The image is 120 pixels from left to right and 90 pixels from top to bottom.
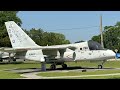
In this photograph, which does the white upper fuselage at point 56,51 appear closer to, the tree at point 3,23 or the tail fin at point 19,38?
the tail fin at point 19,38

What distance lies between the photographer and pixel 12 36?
3588 cm

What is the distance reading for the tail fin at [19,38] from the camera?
34.8 meters

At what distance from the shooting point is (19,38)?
35.2 m

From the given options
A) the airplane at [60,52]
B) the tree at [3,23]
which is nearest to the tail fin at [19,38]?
the airplane at [60,52]

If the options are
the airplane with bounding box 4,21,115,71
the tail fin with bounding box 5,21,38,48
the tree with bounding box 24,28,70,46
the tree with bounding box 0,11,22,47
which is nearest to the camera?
the airplane with bounding box 4,21,115,71

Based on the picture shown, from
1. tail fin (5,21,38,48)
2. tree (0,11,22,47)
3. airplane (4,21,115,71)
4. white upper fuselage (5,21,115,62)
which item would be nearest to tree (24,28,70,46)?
tree (0,11,22,47)

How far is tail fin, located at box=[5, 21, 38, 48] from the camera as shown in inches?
1371

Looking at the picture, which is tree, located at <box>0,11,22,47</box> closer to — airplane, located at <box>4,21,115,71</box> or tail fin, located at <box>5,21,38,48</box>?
tail fin, located at <box>5,21,38,48</box>

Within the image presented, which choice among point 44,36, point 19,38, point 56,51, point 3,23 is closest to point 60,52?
point 56,51
